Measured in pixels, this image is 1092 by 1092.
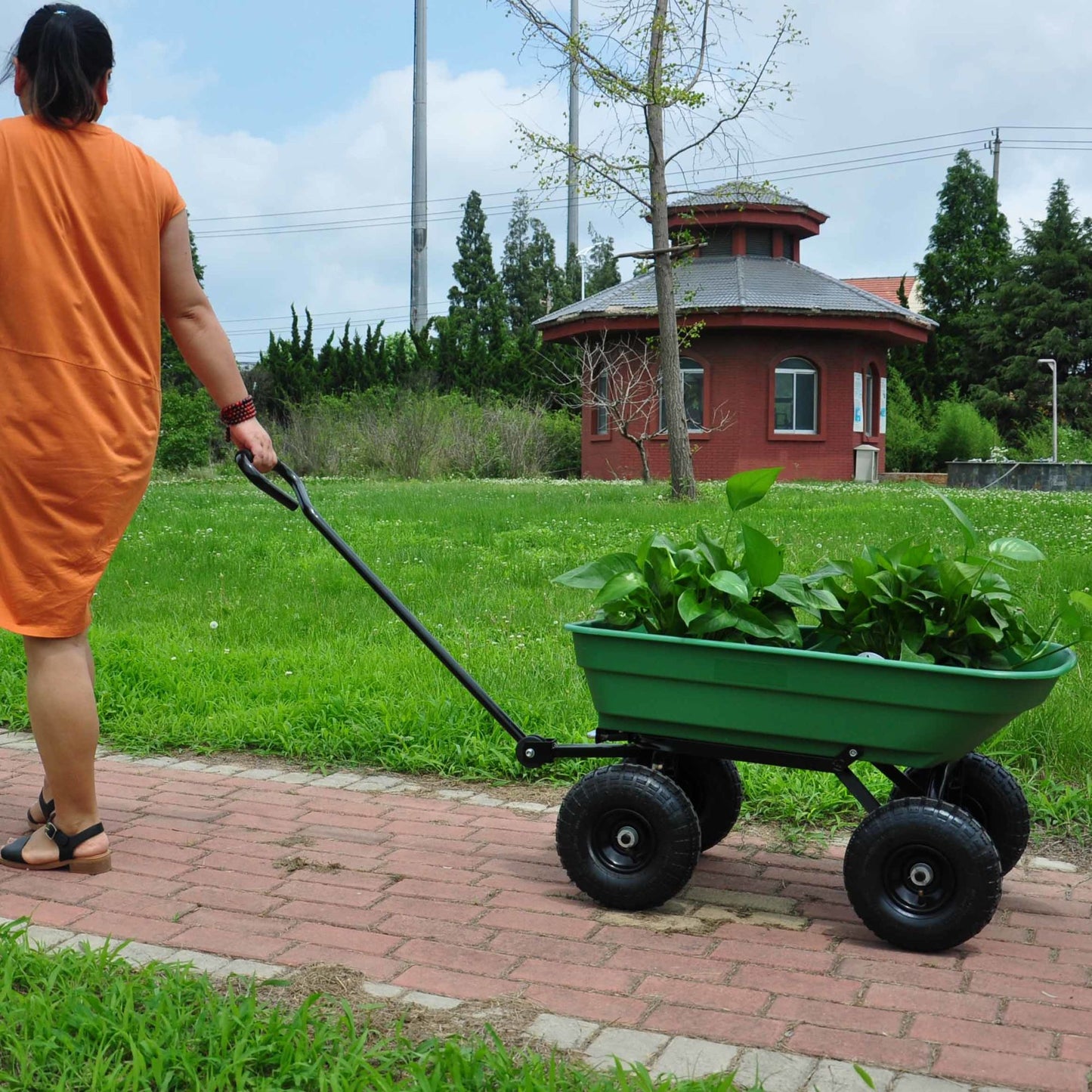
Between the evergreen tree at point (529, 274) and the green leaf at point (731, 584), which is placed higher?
the evergreen tree at point (529, 274)

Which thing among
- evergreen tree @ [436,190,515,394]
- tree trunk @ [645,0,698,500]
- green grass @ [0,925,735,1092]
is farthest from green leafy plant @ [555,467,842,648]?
evergreen tree @ [436,190,515,394]

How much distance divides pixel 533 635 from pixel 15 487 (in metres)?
3.33

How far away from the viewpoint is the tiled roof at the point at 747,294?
86.5 feet

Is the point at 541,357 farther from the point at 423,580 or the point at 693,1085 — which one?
the point at 693,1085

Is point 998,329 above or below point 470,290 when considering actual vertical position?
below

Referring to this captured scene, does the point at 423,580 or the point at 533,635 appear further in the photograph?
the point at 423,580

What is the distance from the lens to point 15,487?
127 inches

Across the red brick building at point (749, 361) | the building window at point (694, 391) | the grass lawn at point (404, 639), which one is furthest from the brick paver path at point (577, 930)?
the building window at point (694, 391)

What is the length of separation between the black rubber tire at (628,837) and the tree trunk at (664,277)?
1293 cm

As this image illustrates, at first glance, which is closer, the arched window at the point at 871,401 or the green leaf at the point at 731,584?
the green leaf at the point at 731,584

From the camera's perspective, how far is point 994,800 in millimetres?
3201

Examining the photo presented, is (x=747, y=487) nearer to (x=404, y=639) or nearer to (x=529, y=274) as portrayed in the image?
(x=404, y=639)

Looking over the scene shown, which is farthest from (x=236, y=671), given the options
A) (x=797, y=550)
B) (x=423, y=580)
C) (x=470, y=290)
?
(x=470, y=290)

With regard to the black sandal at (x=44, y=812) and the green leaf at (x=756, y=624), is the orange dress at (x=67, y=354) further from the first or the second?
the green leaf at (x=756, y=624)
